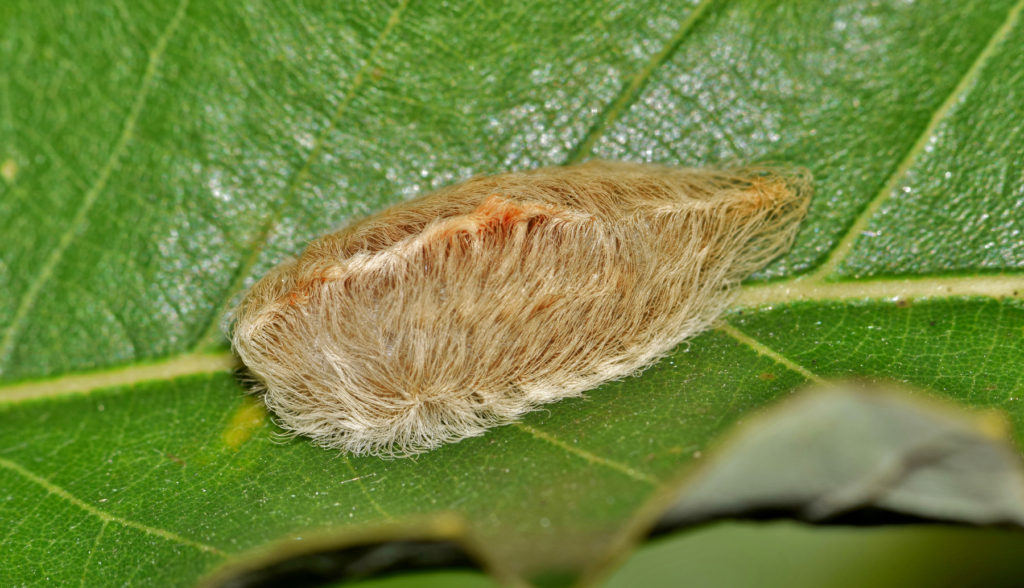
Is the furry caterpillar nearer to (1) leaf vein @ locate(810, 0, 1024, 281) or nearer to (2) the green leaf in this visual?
(2) the green leaf

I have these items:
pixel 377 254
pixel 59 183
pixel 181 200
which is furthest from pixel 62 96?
pixel 377 254

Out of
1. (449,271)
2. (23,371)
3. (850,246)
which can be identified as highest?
(850,246)

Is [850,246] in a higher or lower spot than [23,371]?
higher

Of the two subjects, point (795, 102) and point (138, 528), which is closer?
point (138, 528)

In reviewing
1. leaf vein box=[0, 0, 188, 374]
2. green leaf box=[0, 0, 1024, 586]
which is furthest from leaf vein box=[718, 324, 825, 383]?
leaf vein box=[0, 0, 188, 374]

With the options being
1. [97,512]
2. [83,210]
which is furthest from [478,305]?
[83,210]

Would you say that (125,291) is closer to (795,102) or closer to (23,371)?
(23,371)

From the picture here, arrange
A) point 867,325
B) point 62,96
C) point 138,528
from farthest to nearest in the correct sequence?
point 62,96 → point 867,325 → point 138,528

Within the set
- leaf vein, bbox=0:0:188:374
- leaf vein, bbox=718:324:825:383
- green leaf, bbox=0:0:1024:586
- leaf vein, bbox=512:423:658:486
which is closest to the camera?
leaf vein, bbox=512:423:658:486
